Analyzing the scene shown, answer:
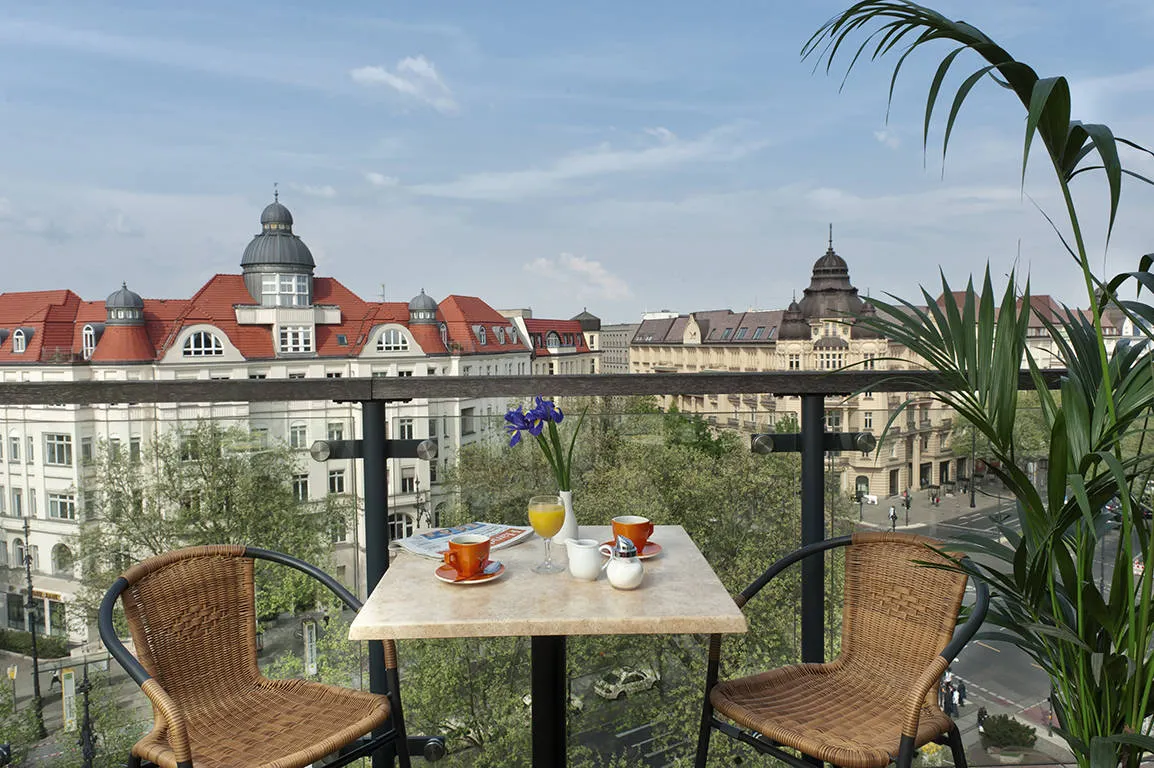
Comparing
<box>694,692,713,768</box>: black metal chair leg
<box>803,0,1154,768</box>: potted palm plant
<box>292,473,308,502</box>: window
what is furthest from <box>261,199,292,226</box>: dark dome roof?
<box>803,0,1154,768</box>: potted palm plant

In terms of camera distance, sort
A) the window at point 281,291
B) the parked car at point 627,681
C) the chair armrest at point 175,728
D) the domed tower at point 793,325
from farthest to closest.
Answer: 1. the domed tower at point 793,325
2. the window at point 281,291
3. the parked car at point 627,681
4. the chair armrest at point 175,728

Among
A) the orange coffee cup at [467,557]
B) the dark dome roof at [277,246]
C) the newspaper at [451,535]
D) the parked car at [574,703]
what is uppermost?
the dark dome roof at [277,246]

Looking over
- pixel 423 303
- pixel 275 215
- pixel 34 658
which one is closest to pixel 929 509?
pixel 34 658

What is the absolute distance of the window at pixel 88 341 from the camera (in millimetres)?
43531

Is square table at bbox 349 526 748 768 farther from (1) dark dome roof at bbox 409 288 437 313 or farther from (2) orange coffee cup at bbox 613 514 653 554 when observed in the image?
(1) dark dome roof at bbox 409 288 437 313

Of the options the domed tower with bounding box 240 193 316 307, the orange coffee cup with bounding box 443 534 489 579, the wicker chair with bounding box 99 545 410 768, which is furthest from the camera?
the domed tower with bounding box 240 193 316 307

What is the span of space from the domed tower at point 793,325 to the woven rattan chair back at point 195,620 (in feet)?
185

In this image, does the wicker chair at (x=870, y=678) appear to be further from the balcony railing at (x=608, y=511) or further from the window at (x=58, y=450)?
the window at (x=58, y=450)

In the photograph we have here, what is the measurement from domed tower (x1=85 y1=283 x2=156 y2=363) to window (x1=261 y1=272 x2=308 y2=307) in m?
6.55

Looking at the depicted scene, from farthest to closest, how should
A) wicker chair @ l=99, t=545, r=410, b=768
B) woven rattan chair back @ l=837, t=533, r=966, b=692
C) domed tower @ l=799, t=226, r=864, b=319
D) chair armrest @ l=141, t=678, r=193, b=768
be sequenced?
domed tower @ l=799, t=226, r=864, b=319
woven rattan chair back @ l=837, t=533, r=966, b=692
wicker chair @ l=99, t=545, r=410, b=768
chair armrest @ l=141, t=678, r=193, b=768

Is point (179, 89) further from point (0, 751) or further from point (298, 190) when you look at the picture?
point (0, 751)

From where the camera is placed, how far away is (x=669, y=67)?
5431cm

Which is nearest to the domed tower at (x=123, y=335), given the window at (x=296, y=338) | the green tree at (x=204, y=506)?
the window at (x=296, y=338)

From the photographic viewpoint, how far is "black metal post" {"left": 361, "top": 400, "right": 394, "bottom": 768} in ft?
7.00
